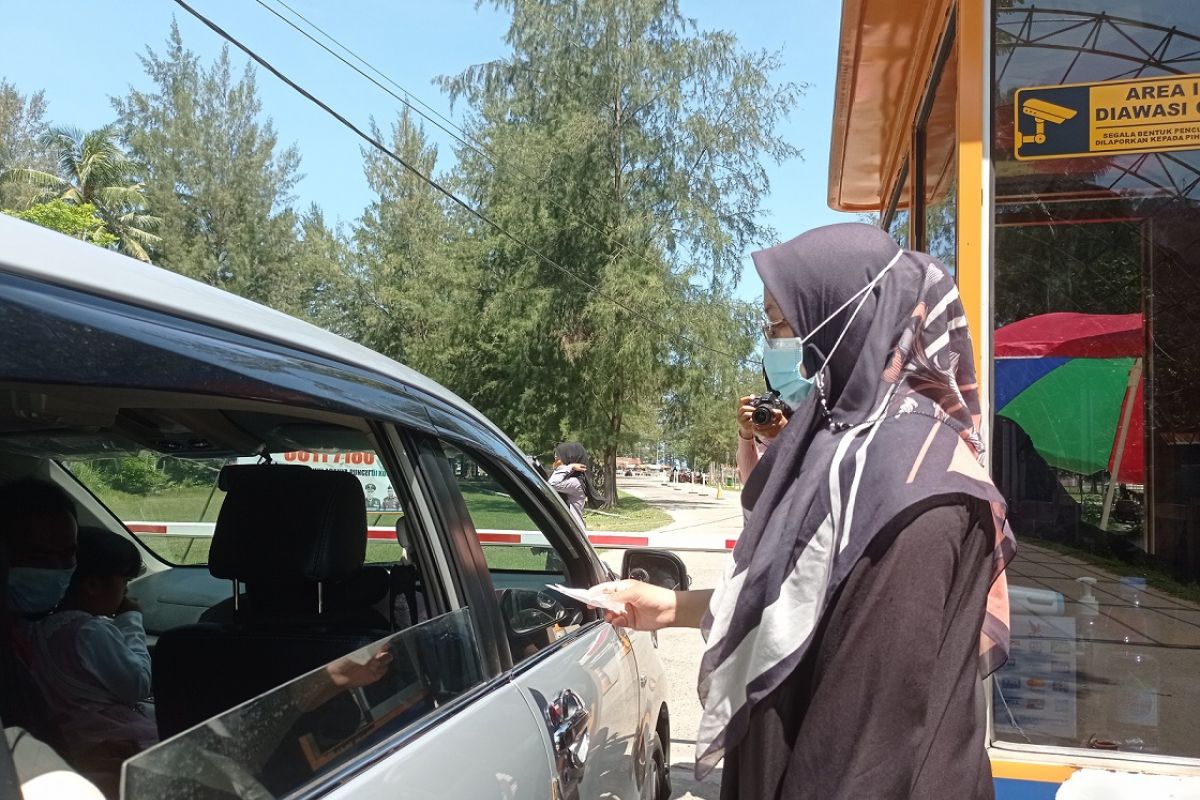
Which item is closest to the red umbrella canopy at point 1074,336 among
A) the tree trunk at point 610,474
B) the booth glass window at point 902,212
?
the booth glass window at point 902,212

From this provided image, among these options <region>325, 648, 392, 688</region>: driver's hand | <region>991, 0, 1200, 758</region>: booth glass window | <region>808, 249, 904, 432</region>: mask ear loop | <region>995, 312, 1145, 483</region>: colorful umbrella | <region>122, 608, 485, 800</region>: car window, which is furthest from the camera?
<region>995, 312, 1145, 483</region>: colorful umbrella

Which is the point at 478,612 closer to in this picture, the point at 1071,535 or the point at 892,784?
the point at 892,784

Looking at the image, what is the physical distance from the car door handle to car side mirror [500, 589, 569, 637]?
0.60ft

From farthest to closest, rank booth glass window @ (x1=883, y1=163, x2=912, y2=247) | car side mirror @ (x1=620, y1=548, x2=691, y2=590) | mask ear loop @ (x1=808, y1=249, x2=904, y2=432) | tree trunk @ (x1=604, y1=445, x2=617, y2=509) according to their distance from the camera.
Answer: tree trunk @ (x1=604, y1=445, x2=617, y2=509)
booth glass window @ (x1=883, y1=163, x2=912, y2=247)
car side mirror @ (x1=620, y1=548, x2=691, y2=590)
mask ear loop @ (x1=808, y1=249, x2=904, y2=432)

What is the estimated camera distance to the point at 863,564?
1.34 m

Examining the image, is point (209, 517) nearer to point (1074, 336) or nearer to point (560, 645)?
point (560, 645)

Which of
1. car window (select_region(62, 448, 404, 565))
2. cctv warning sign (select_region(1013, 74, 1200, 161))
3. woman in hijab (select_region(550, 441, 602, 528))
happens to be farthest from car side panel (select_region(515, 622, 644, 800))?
woman in hijab (select_region(550, 441, 602, 528))

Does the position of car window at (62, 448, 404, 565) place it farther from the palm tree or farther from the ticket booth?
the palm tree

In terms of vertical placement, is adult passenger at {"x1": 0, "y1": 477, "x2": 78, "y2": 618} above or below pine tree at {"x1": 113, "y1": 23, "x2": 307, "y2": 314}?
below

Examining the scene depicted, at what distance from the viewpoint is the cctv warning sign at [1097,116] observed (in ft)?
8.32

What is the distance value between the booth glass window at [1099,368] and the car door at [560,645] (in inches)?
40.4

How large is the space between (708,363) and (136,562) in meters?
23.4

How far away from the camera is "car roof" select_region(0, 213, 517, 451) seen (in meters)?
1.12

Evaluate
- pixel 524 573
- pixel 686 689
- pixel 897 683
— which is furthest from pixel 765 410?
pixel 686 689
